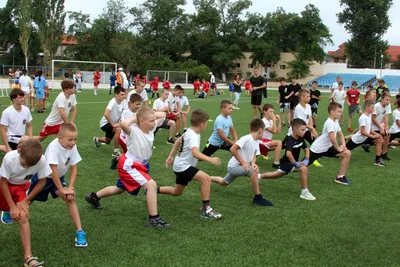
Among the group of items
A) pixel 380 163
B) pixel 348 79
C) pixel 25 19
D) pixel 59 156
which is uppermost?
pixel 25 19

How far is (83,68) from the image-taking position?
42.8 metres

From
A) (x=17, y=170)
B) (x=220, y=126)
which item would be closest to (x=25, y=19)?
(x=220, y=126)

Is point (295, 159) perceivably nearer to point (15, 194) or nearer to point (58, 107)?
point (15, 194)

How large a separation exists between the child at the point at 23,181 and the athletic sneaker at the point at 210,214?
87.1 inches

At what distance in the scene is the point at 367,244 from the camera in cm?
478

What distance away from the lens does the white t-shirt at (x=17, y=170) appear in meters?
3.96

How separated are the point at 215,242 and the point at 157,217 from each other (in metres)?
0.82

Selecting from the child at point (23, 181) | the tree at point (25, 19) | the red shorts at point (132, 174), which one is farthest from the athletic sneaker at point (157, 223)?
the tree at point (25, 19)

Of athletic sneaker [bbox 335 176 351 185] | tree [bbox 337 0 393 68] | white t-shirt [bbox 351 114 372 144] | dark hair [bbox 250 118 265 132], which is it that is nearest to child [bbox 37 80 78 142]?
dark hair [bbox 250 118 265 132]

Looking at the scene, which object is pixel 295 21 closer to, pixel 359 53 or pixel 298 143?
pixel 359 53

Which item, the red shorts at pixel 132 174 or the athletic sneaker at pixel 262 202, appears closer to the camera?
the red shorts at pixel 132 174

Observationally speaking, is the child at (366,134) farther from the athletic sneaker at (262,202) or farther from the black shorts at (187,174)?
the black shorts at (187,174)

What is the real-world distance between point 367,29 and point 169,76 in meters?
37.3

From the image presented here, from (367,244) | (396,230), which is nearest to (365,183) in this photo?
(396,230)
